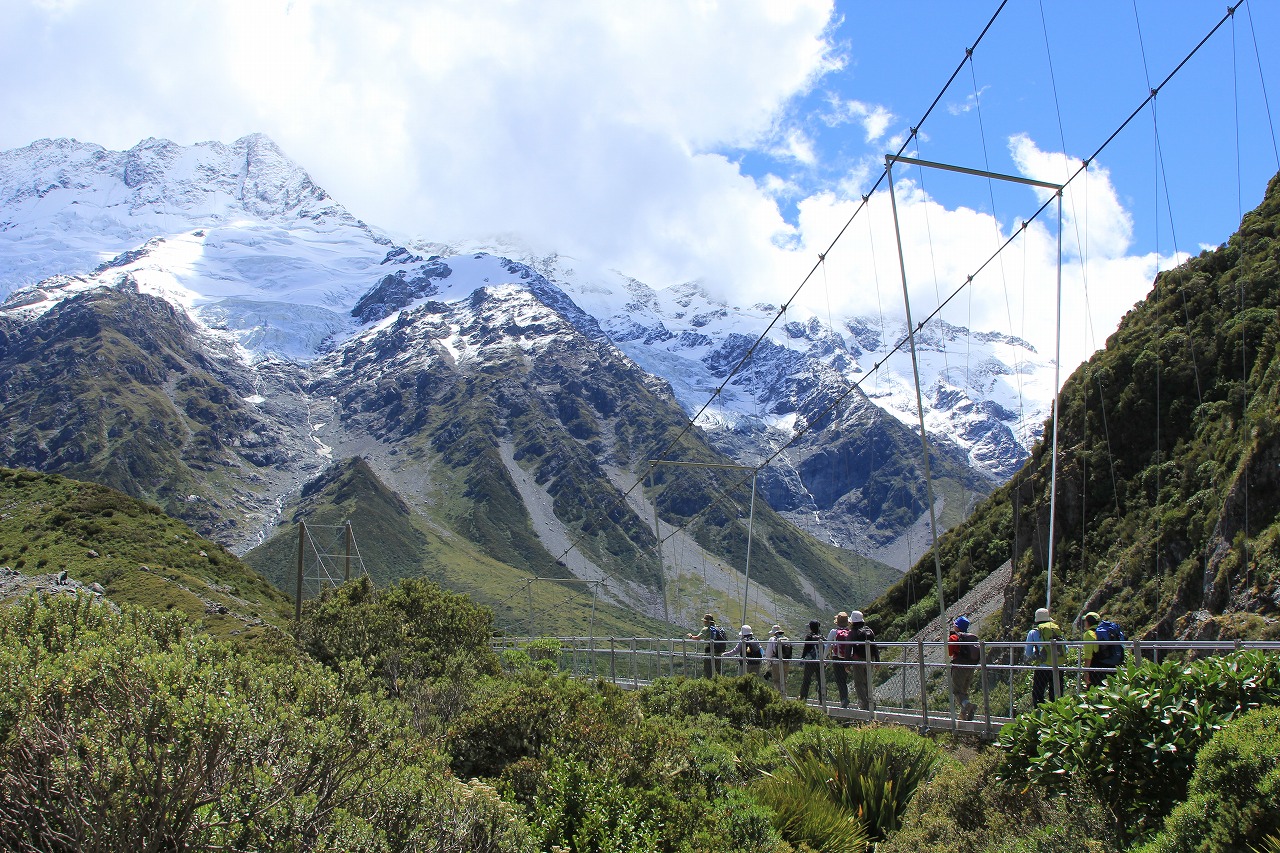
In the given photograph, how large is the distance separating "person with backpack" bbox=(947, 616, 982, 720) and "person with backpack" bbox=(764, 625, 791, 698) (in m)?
4.29

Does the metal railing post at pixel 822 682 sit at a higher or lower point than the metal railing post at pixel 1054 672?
lower

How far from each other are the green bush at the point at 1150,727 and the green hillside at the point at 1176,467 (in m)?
12.9

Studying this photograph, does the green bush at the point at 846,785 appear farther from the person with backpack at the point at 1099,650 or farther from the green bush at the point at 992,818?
the person with backpack at the point at 1099,650

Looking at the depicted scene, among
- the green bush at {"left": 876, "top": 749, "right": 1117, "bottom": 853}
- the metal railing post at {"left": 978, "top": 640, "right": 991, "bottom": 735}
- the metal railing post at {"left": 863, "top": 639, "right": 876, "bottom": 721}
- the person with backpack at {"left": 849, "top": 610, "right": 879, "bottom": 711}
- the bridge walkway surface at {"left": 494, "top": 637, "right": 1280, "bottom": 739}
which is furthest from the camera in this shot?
the person with backpack at {"left": 849, "top": 610, "right": 879, "bottom": 711}

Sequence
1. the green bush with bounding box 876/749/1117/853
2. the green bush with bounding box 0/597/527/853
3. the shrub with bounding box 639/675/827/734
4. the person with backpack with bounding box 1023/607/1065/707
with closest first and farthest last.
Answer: the green bush with bounding box 0/597/527/853 < the green bush with bounding box 876/749/1117/853 < the person with backpack with bounding box 1023/607/1065/707 < the shrub with bounding box 639/675/827/734

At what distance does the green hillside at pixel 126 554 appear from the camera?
1843 inches

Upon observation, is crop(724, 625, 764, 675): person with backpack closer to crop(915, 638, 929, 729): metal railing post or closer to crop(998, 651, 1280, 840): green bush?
crop(915, 638, 929, 729): metal railing post

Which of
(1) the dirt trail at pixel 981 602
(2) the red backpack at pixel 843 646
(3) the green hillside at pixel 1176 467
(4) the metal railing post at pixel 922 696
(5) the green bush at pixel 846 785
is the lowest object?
(5) the green bush at pixel 846 785

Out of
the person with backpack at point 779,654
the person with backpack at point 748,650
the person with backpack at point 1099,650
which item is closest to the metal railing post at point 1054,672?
the person with backpack at point 1099,650

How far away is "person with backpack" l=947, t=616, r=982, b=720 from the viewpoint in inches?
599

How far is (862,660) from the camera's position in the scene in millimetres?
17516

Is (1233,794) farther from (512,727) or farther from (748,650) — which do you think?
(748,650)

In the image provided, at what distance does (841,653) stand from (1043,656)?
4.78 m

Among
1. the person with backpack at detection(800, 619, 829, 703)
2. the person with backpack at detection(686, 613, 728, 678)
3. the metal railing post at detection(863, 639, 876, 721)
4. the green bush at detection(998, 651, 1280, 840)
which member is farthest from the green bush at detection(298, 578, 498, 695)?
the green bush at detection(998, 651, 1280, 840)
